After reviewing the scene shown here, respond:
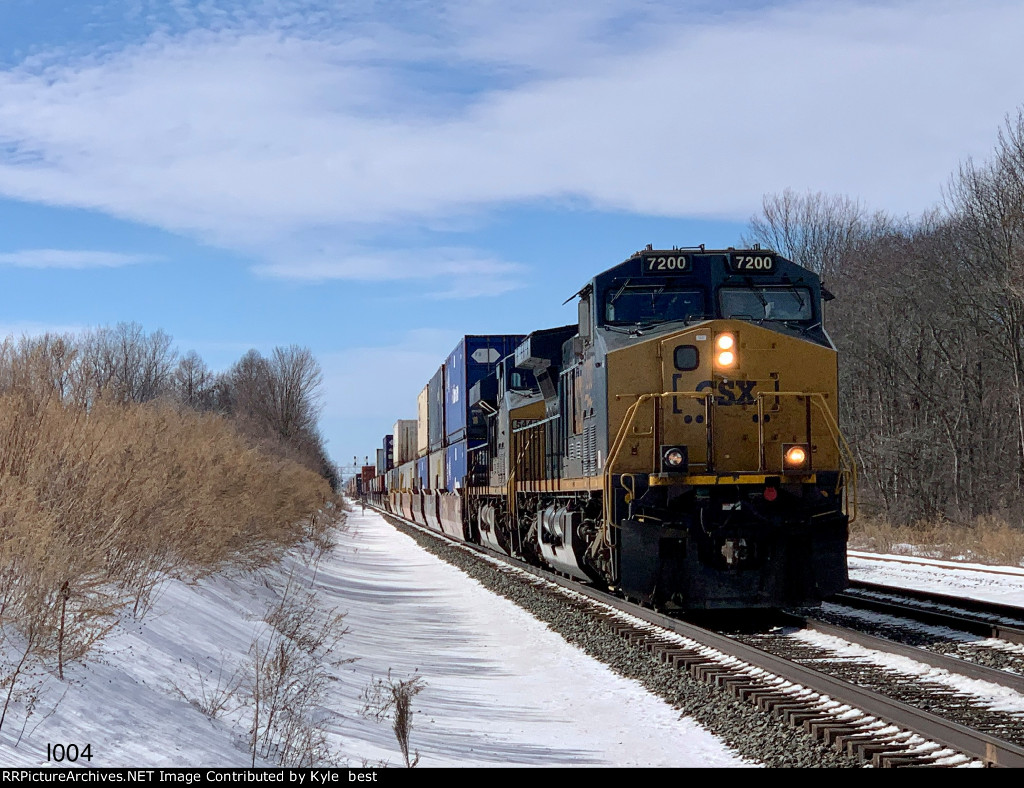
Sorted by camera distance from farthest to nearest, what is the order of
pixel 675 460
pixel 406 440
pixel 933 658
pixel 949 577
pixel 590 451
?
pixel 406 440
pixel 949 577
pixel 590 451
pixel 675 460
pixel 933 658

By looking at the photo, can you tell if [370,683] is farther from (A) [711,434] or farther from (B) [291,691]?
(A) [711,434]

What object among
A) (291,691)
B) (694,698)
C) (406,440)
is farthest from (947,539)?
(406,440)

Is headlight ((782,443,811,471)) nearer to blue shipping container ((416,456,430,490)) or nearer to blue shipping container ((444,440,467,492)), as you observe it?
blue shipping container ((444,440,467,492))

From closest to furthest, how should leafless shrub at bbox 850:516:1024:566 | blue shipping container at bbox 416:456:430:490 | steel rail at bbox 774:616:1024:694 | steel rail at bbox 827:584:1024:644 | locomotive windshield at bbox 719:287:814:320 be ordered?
steel rail at bbox 774:616:1024:694 → steel rail at bbox 827:584:1024:644 → locomotive windshield at bbox 719:287:814:320 → leafless shrub at bbox 850:516:1024:566 → blue shipping container at bbox 416:456:430:490

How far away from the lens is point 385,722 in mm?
7250

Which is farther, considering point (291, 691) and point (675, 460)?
point (675, 460)

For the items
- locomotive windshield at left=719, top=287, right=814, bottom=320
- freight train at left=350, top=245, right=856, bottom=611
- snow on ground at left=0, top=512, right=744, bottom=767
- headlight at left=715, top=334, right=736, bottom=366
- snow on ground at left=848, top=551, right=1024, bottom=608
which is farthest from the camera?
snow on ground at left=848, top=551, right=1024, bottom=608

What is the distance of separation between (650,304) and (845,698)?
555cm

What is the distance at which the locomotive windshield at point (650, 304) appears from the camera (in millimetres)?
11492

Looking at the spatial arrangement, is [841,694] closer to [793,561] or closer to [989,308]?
[793,561]

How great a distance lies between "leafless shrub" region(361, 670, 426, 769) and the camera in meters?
5.84

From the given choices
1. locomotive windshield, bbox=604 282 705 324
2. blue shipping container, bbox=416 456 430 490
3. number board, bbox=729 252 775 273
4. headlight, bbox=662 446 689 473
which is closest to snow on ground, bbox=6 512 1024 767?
headlight, bbox=662 446 689 473

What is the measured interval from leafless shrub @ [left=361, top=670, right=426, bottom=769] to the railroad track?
2.31m

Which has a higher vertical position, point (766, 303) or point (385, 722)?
point (766, 303)
